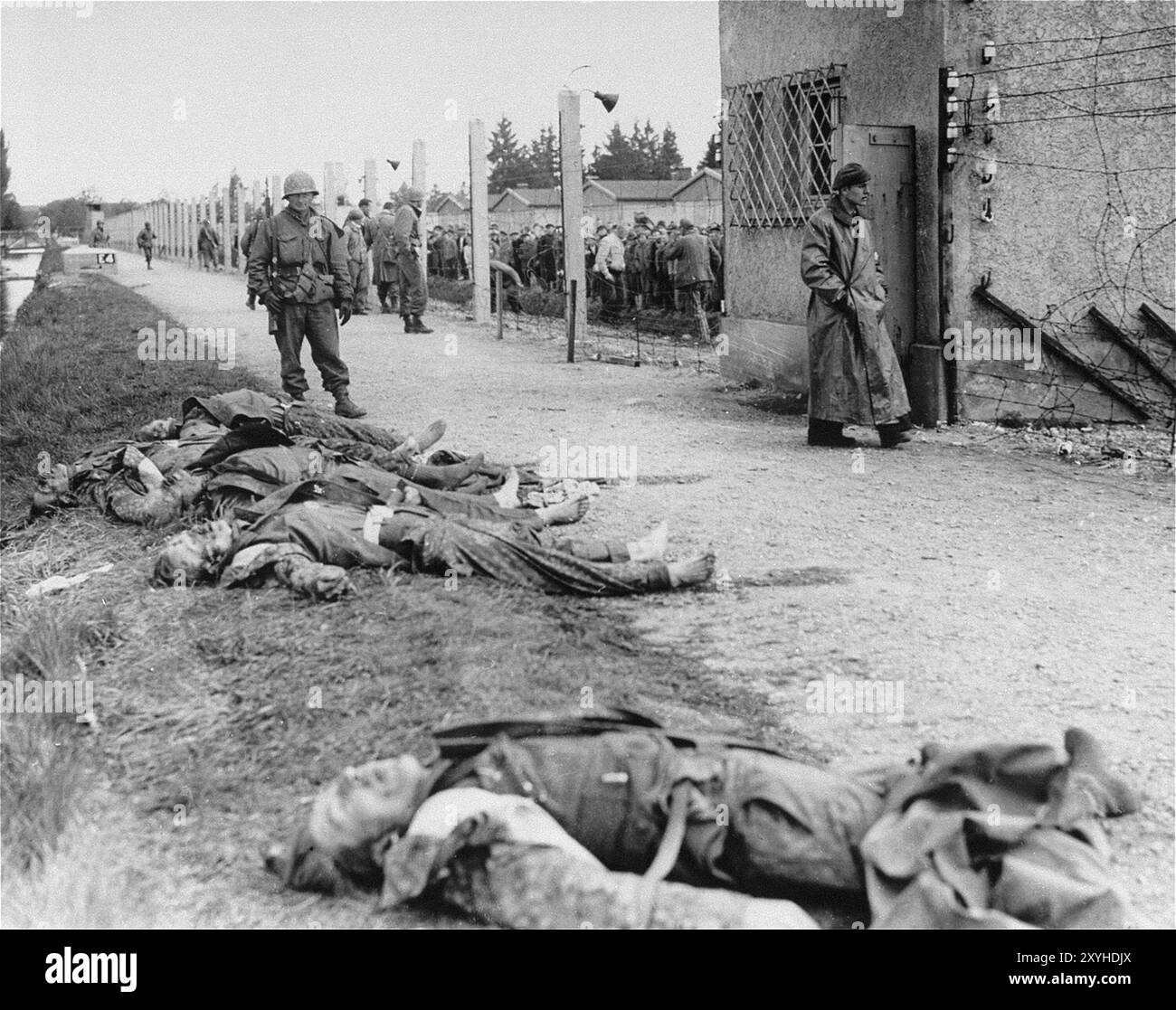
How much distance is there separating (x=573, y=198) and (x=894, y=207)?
290 inches

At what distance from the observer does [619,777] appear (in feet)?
10.1

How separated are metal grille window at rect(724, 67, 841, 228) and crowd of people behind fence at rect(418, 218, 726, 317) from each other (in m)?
4.59

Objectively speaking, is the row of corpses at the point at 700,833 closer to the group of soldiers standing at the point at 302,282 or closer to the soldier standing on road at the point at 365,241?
the group of soldiers standing at the point at 302,282

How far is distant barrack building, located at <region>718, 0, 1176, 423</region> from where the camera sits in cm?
988

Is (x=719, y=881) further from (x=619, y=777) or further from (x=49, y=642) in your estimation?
(x=49, y=642)

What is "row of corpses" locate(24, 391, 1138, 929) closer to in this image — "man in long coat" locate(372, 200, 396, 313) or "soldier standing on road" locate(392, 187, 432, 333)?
"soldier standing on road" locate(392, 187, 432, 333)

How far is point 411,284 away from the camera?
19.2 metres

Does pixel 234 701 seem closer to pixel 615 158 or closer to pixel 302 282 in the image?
pixel 302 282

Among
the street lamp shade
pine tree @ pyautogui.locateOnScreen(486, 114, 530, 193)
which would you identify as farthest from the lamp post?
pine tree @ pyautogui.locateOnScreen(486, 114, 530, 193)

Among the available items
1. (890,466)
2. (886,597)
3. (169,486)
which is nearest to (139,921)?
(886,597)

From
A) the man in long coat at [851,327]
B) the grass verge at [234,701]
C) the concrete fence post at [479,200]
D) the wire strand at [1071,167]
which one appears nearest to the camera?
the grass verge at [234,701]

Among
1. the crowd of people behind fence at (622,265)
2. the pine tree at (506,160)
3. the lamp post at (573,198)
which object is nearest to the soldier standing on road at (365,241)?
the crowd of people behind fence at (622,265)

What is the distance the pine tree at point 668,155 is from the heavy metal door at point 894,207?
284 ft

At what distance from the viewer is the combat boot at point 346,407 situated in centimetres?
1085
